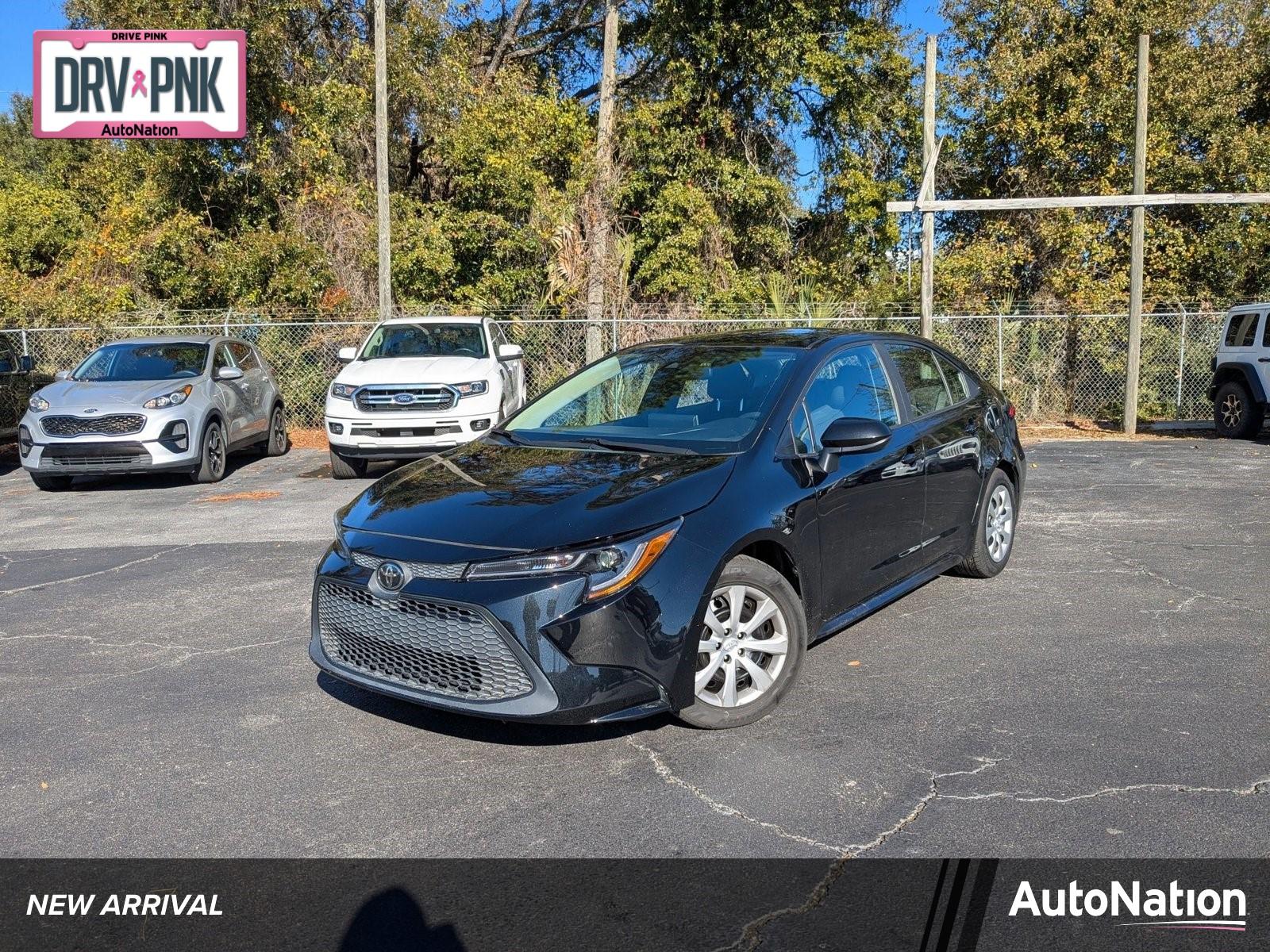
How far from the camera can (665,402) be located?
556 cm

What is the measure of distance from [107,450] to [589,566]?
9.11 meters

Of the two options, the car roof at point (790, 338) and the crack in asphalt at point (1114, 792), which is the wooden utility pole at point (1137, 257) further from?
the crack in asphalt at point (1114, 792)

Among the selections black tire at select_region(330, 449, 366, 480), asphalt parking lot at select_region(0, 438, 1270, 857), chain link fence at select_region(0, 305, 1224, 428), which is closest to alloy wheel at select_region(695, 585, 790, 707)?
asphalt parking lot at select_region(0, 438, 1270, 857)

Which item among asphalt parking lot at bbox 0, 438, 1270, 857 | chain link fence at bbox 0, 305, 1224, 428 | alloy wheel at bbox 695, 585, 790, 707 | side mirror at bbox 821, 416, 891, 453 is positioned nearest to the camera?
asphalt parking lot at bbox 0, 438, 1270, 857

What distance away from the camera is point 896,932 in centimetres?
308

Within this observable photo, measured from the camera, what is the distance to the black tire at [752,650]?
442 centimetres

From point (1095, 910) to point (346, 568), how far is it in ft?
9.65

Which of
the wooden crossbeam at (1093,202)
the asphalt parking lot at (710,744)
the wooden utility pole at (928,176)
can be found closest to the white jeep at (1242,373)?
the wooden crossbeam at (1093,202)

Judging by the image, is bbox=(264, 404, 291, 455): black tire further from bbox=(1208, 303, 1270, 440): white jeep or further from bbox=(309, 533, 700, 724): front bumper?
bbox=(1208, 303, 1270, 440): white jeep

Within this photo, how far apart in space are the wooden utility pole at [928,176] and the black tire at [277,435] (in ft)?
30.0

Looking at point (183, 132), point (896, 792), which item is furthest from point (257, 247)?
point (896, 792)

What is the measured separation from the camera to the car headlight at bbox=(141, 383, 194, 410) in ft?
38.3

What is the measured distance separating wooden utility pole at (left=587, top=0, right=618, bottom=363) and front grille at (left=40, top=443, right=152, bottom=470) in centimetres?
954

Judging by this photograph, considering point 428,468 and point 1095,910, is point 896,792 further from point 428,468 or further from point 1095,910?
point 428,468
